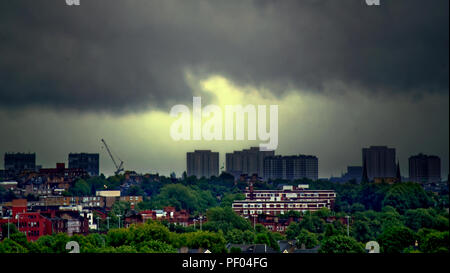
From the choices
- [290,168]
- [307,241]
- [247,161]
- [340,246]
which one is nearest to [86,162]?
[247,161]

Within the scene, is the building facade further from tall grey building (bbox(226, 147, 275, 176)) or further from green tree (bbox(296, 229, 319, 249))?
green tree (bbox(296, 229, 319, 249))

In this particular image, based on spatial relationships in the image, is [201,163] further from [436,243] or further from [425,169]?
[436,243]

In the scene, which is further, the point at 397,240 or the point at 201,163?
the point at 201,163

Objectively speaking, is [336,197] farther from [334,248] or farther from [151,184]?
[334,248]

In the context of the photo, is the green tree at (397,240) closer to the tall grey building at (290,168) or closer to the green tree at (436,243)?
the green tree at (436,243)

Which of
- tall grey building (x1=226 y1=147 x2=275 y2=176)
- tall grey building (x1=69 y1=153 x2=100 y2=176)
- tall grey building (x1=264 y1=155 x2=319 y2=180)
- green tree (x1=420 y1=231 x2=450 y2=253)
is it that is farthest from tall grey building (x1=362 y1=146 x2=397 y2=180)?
green tree (x1=420 y1=231 x2=450 y2=253)
